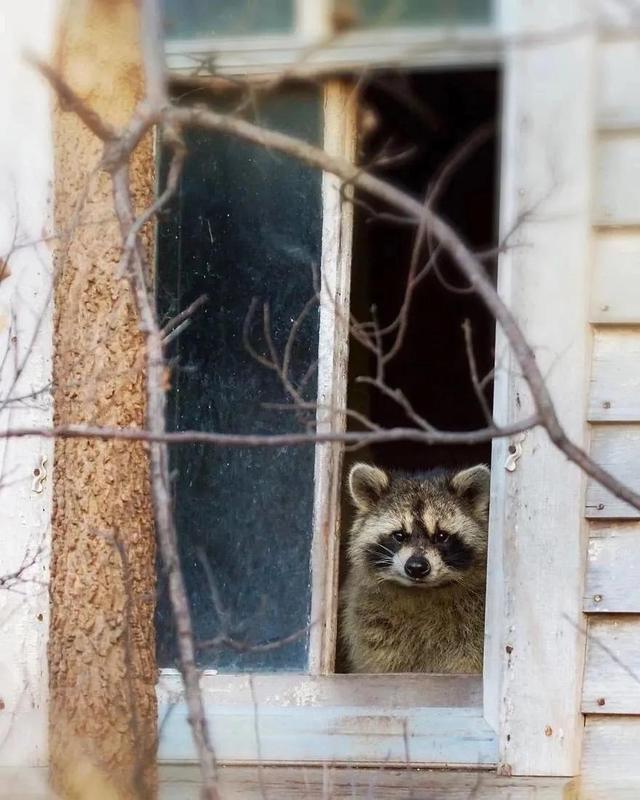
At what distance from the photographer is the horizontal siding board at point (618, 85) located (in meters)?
3.68

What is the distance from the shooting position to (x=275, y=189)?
167 inches

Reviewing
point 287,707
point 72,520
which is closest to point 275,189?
point 72,520

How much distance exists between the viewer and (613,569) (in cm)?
375

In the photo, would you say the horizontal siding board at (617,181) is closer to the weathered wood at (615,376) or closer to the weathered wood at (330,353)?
the weathered wood at (615,376)

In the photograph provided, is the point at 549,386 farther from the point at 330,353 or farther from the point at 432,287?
the point at 432,287

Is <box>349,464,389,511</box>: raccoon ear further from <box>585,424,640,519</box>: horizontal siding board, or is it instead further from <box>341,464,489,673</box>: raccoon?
<box>585,424,640,519</box>: horizontal siding board

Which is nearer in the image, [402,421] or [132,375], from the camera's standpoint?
[132,375]

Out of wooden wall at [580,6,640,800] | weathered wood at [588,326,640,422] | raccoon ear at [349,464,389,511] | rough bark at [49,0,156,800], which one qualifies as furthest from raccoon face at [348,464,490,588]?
rough bark at [49,0,156,800]

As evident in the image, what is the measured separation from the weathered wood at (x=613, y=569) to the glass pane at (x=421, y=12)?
1479 mm

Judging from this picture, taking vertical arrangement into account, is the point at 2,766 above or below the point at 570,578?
below

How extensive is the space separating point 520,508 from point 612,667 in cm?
51

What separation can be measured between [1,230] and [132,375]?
2.38 ft

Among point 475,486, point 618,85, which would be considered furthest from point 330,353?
point 618,85

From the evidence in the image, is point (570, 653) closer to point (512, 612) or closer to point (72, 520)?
point (512, 612)
